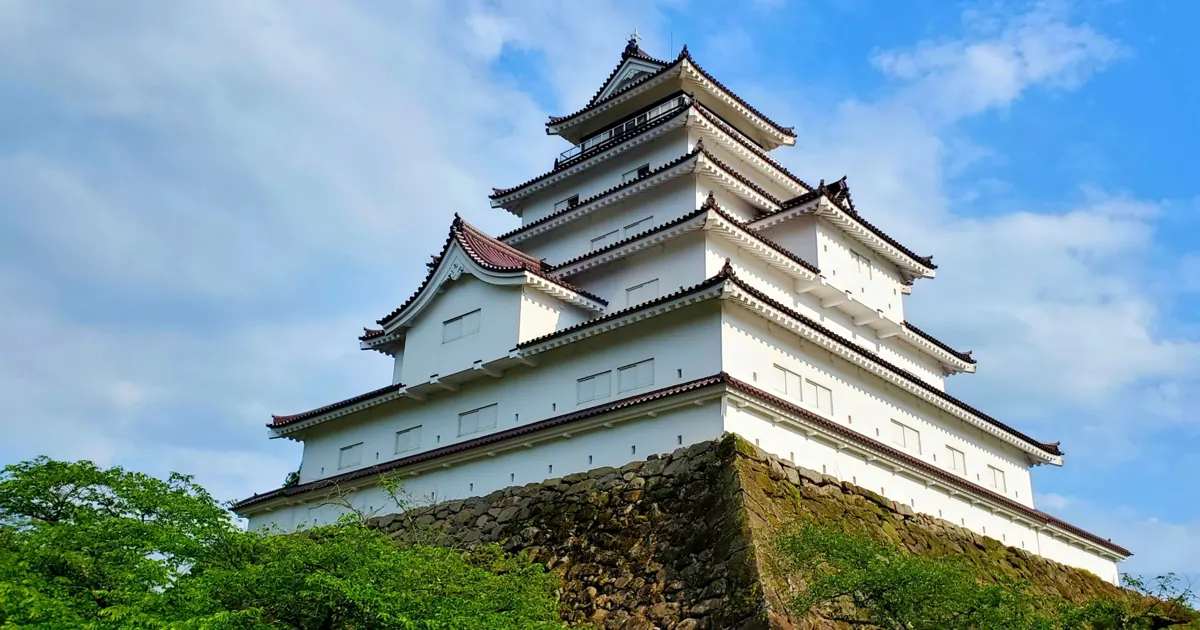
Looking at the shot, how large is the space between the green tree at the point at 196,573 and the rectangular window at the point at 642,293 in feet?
30.8

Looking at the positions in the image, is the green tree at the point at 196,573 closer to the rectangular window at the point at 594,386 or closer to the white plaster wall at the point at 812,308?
the rectangular window at the point at 594,386

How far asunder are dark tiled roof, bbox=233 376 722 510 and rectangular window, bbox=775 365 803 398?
8.48 feet

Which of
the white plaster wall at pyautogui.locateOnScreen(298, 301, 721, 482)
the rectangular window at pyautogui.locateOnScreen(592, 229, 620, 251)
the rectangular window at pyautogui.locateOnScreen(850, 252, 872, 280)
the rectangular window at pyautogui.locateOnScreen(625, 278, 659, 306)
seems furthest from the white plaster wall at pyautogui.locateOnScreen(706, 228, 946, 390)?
the rectangular window at pyautogui.locateOnScreen(592, 229, 620, 251)

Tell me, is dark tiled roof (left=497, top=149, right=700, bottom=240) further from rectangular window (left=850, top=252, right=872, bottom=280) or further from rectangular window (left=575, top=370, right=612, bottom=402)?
rectangular window (left=575, top=370, right=612, bottom=402)

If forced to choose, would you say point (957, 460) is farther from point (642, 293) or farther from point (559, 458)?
point (559, 458)

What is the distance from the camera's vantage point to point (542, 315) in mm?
24375

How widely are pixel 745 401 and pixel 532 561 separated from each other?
5439 millimetres

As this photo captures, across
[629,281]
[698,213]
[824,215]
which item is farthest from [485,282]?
[824,215]

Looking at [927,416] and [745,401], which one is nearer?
[745,401]

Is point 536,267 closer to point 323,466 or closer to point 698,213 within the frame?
point 698,213

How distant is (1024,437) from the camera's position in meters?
28.2

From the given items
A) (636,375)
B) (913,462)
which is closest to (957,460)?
(913,462)

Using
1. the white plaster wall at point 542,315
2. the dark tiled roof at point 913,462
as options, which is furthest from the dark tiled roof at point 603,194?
the dark tiled roof at point 913,462

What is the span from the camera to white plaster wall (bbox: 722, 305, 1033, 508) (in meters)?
21.1
